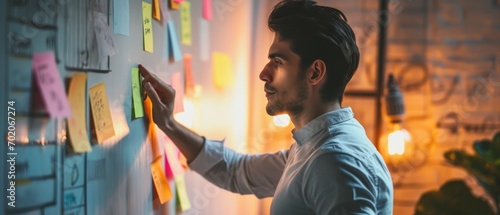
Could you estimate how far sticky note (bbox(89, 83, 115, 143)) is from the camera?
1187mm

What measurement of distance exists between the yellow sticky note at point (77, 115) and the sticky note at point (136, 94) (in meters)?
0.27

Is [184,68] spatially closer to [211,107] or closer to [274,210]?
[211,107]

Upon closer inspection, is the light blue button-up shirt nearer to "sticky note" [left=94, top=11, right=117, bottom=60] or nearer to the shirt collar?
the shirt collar

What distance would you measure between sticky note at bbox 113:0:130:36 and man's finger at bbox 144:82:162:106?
153 mm

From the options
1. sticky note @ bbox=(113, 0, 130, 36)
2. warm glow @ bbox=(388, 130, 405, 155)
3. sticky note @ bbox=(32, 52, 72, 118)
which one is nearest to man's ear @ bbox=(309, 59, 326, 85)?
sticky note @ bbox=(113, 0, 130, 36)

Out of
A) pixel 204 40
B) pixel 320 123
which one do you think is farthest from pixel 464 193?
pixel 204 40

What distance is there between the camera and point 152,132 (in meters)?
1.57

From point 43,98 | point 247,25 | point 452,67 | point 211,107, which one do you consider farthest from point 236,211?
point 43,98

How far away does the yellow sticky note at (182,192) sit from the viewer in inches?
70.1

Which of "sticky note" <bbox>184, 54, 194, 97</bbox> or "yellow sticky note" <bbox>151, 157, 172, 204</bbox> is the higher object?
"sticky note" <bbox>184, 54, 194, 97</bbox>

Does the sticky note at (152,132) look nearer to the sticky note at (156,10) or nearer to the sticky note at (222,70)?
the sticky note at (156,10)

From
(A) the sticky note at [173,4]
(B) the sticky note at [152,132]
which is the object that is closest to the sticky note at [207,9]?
(A) the sticky note at [173,4]

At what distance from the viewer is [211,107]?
6.73 feet

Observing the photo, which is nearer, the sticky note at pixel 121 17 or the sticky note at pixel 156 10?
the sticky note at pixel 121 17
